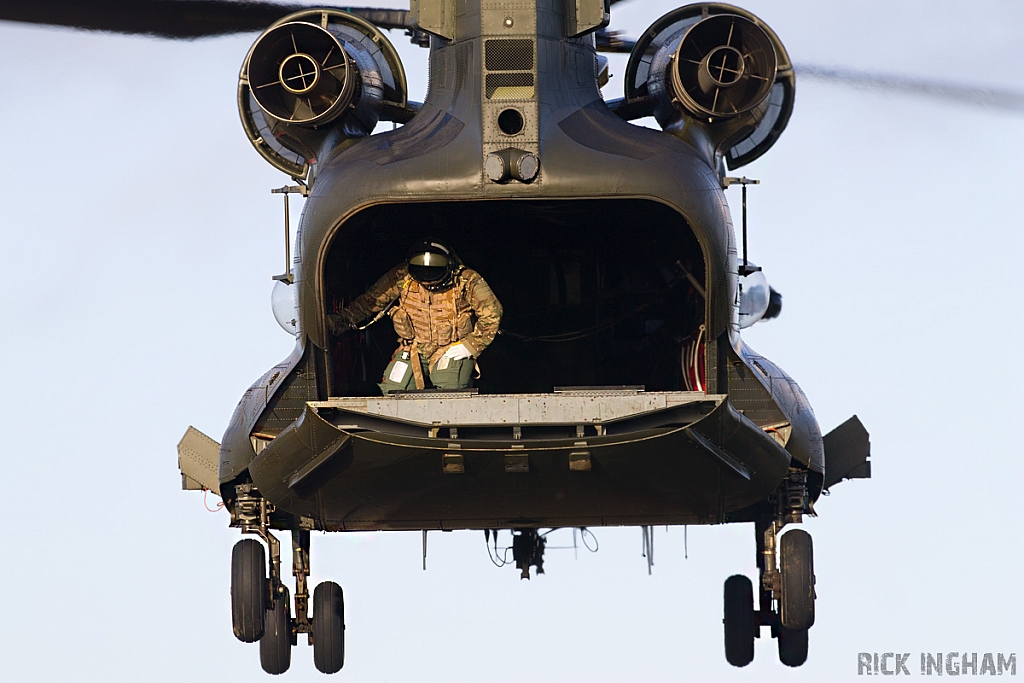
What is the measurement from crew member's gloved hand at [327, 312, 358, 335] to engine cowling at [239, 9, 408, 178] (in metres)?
1.21

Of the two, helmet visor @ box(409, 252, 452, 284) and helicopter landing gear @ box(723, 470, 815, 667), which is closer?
helmet visor @ box(409, 252, 452, 284)

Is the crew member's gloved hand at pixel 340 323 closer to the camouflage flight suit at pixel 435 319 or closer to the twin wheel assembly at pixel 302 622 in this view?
the camouflage flight suit at pixel 435 319

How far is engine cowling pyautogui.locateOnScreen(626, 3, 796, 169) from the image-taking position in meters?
18.4

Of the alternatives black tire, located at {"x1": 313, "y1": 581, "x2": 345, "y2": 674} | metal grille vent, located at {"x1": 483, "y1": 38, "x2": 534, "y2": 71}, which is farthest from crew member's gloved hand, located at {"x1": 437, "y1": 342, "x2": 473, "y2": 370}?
black tire, located at {"x1": 313, "y1": 581, "x2": 345, "y2": 674}

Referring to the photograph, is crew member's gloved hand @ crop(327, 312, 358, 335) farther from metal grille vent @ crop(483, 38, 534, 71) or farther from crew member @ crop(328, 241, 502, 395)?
metal grille vent @ crop(483, 38, 534, 71)

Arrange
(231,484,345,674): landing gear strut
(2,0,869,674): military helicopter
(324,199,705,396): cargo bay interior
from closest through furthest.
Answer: (2,0,869,674): military helicopter < (324,199,705,396): cargo bay interior < (231,484,345,674): landing gear strut

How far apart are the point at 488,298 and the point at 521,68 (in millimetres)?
1792

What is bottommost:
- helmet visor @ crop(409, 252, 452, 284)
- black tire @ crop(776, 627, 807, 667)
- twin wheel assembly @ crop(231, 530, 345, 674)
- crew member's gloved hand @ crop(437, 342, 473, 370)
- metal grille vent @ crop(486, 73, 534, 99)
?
black tire @ crop(776, 627, 807, 667)

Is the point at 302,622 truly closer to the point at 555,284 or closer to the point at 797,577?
the point at 555,284

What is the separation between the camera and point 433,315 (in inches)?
734

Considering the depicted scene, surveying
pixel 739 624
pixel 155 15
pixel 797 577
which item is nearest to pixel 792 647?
pixel 739 624

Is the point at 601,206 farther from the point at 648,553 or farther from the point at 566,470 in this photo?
the point at 648,553

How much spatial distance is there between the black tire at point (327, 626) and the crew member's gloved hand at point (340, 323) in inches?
99.2

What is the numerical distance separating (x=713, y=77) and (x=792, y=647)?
4982 millimetres
